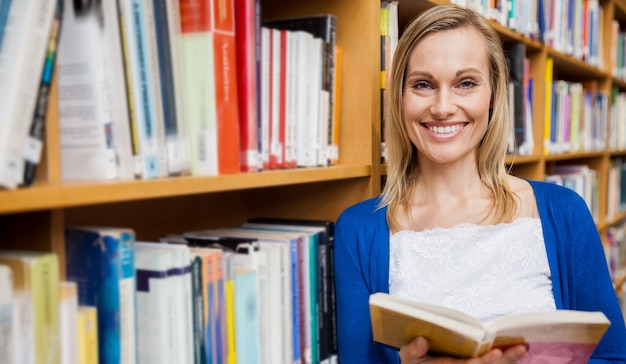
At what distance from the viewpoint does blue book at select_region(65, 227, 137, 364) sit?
740 mm

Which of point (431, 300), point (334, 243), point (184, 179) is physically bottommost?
point (431, 300)

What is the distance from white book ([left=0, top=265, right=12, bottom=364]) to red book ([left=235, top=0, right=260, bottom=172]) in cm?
41

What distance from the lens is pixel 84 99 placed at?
73cm

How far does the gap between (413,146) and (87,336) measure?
868 millimetres

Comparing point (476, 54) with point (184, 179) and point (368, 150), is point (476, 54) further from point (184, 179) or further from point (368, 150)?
point (184, 179)

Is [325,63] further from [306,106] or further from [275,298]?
[275,298]

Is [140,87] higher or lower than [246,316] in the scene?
higher

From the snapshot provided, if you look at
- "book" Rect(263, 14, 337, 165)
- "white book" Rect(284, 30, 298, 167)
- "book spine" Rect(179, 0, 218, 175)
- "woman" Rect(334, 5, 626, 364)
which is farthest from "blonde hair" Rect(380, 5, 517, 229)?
"book spine" Rect(179, 0, 218, 175)

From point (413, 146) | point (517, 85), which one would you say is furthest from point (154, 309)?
point (517, 85)

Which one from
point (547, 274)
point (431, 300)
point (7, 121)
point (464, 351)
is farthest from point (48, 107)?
point (547, 274)

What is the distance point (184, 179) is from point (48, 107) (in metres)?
0.19

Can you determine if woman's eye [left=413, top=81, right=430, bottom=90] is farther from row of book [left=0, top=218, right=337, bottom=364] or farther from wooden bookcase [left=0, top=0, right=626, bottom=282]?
row of book [left=0, top=218, right=337, bottom=364]

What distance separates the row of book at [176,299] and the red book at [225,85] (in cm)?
14

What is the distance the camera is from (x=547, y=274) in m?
1.20
